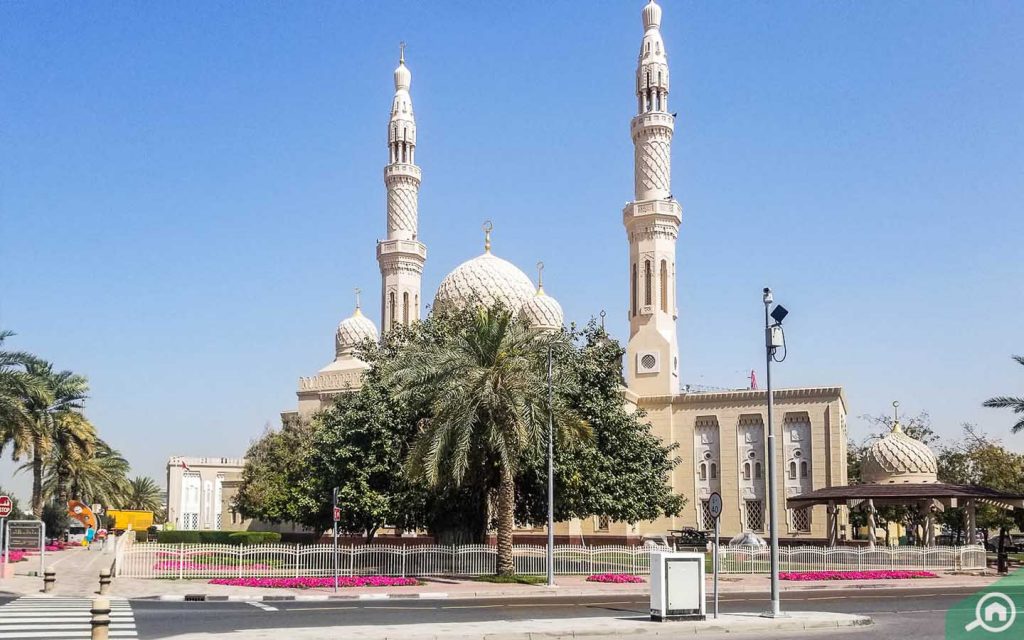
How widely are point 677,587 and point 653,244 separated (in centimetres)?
3738

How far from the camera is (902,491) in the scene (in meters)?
37.9

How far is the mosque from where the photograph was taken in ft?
167

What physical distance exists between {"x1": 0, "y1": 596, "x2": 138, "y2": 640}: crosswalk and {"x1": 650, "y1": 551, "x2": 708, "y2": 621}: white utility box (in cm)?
836

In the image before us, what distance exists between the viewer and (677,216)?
5462 cm

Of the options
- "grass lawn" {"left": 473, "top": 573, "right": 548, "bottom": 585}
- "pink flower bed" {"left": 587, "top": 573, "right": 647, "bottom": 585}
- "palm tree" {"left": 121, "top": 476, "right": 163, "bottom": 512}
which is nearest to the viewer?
"grass lawn" {"left": 473, "top": 573, "right": 548, "bottom": 585}

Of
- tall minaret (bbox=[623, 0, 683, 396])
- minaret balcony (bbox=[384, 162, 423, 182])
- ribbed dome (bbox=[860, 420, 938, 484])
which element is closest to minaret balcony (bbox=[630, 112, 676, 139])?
tall minaret (bbox=[623, 0, 683, 396])

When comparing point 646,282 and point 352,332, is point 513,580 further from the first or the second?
point 352,332

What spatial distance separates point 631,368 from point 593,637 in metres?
38.8

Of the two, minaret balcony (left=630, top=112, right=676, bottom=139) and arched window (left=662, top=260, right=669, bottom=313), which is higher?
minaret balcony (left=630, top=112, right=676, bottom=139)

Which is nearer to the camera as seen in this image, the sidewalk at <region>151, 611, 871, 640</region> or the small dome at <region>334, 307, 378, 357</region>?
the sidewalk at <region>151, 611, 871, 640</region>

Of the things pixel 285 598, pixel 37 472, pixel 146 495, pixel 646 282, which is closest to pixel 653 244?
pixel 646 282

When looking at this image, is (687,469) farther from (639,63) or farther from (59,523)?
(59,523)

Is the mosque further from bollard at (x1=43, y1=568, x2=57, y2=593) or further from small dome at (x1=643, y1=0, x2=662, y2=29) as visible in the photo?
bollard at (x1=43, y1=568, x2=57, y2=593)

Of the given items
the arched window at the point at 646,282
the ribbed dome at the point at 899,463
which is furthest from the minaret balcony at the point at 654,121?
the ribbed dome at the point at 899,463
